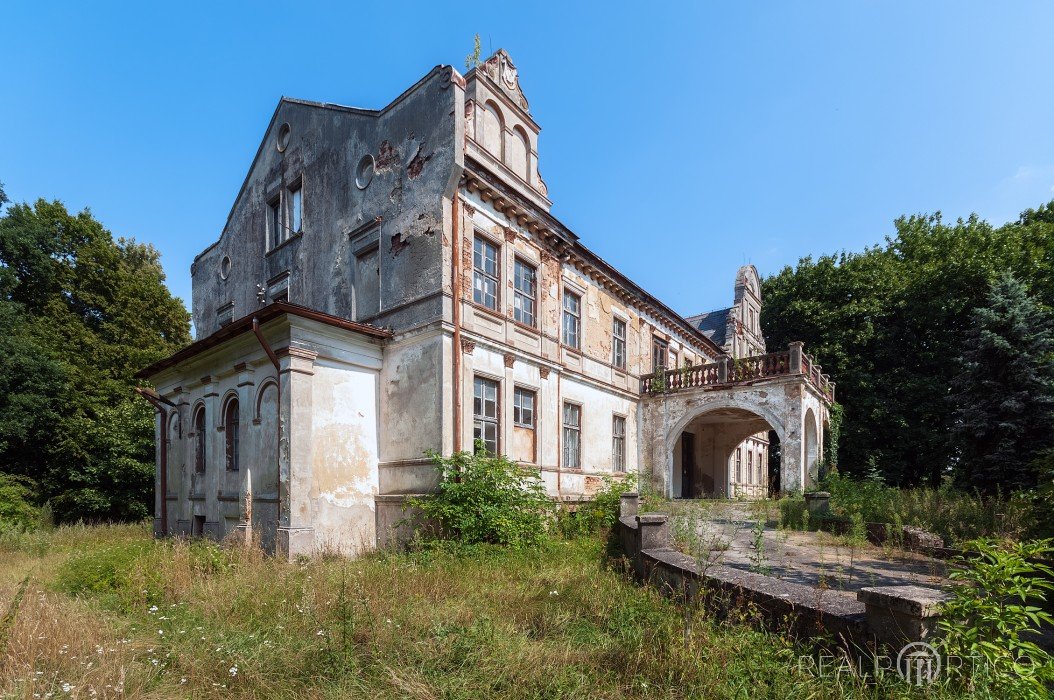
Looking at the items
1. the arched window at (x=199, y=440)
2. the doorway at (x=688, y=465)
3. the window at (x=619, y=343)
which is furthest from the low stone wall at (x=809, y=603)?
the doorway at (x=688, y=465)

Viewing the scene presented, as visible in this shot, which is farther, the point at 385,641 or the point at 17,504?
the point at 17,504

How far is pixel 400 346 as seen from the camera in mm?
11555

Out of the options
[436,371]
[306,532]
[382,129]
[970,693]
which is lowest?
[306,532]

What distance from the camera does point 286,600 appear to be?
6.18 m

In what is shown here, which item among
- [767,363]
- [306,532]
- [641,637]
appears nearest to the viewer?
[641,637]

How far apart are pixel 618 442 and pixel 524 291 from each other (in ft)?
22.1

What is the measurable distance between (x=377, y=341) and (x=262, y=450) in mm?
3119

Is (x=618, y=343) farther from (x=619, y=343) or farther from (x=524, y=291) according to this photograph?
(x=524, y=291)

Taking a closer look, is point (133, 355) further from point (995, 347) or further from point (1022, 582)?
point (995, 347)

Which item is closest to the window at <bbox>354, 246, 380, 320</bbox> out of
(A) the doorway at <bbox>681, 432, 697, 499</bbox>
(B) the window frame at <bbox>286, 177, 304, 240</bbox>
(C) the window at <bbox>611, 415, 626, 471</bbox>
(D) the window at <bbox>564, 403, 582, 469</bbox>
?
(B) the window frame at <bbox>286, 177, 304, 240</bbox>

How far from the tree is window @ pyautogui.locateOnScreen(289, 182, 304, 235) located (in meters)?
19.5

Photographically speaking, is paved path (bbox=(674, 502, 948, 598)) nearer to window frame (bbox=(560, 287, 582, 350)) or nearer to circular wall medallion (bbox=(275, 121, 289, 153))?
window frame (bbox=(560, 287, 582, 350))

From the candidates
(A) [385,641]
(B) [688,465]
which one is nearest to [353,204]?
(A) [385,641]

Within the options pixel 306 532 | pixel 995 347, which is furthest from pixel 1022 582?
pixel 995 347
